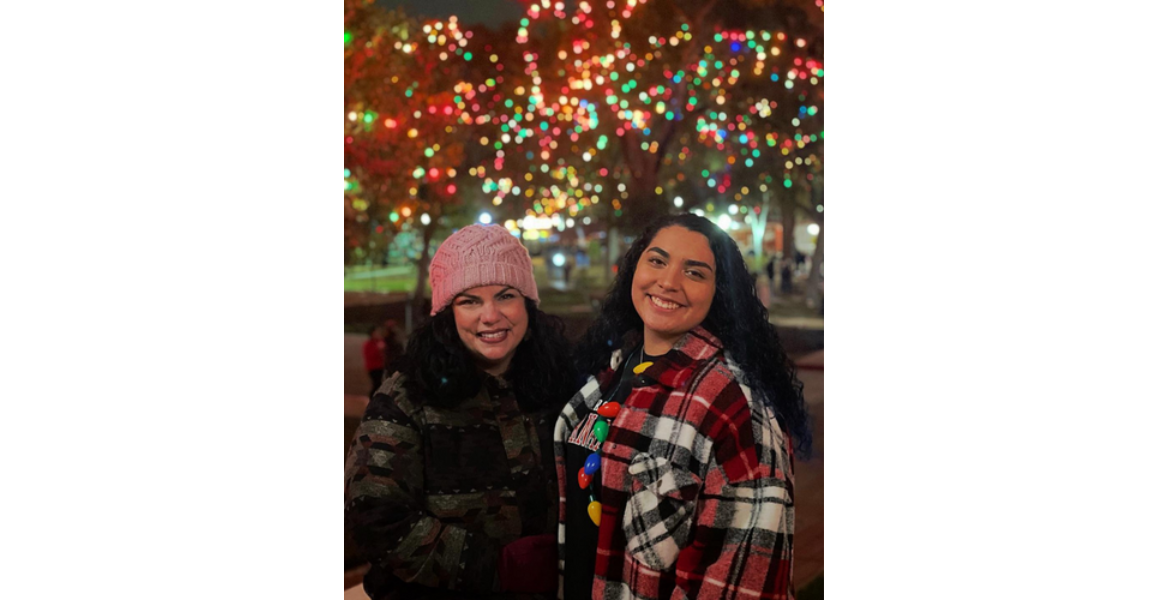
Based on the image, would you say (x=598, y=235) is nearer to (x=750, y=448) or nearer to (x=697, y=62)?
(x=697, y=62)

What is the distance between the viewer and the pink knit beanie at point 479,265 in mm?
3064

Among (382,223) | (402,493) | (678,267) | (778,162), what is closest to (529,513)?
(402,493)

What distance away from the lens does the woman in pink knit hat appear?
2.97 metres

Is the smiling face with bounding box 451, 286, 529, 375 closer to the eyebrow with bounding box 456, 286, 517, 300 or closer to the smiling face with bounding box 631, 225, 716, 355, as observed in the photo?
the eyebrow with bounding box 456, 286, 517, 300

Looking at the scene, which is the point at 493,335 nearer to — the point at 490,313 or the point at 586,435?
the point at 490,313

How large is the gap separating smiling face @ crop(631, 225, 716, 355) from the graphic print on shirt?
26 cm

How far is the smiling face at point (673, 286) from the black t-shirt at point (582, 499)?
93 millimetres

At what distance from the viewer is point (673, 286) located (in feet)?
9.37

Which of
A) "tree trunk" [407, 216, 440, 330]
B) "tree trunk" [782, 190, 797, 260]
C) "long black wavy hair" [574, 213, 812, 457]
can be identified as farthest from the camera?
"tree trunk" [407, 216, 440, 330]

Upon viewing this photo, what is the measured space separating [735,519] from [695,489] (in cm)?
13

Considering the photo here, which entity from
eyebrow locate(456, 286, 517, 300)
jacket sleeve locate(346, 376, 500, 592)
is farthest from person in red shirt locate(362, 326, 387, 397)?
eyebrow locate(456, 286, 517, 300)

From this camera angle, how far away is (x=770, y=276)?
9.70 feet

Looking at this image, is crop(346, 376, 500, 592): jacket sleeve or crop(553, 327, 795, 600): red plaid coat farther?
crop(346, 376, 500, 592): jacket sleeve

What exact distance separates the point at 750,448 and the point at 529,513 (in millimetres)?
670
